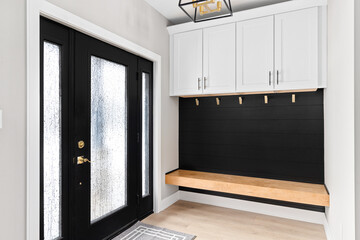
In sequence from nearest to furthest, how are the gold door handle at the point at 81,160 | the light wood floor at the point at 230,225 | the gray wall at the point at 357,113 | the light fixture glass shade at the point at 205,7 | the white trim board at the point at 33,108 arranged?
the gray wall at the point at 357,113 → the white trim board at the point at 33,108 → the light fixture glass shade at the point at 205,7 → the gold door handle at the point at 81,160 → the light wood floor at the point at 230,225

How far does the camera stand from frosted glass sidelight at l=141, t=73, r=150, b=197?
3.01 metres

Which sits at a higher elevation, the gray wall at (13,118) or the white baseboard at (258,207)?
the gray wall at (13,118)

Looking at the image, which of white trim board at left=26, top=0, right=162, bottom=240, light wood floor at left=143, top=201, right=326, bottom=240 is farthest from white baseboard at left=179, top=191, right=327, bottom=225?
white trim board at left=26, top=0, right=162, bottom=240

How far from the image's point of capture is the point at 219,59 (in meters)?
3.09

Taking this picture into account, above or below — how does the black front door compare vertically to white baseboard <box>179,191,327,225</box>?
above

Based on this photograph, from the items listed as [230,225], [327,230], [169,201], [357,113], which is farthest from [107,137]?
[327,230]

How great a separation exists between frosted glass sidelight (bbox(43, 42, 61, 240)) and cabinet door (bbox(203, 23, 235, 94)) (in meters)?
1.86

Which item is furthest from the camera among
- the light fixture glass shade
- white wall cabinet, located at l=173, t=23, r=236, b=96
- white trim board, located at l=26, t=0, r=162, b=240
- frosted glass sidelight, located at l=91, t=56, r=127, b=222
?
white wall cabinet, located at l=173, t=23, r=236, b=96

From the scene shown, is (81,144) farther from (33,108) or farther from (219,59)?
(219,59)

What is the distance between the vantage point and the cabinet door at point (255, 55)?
2.80 m

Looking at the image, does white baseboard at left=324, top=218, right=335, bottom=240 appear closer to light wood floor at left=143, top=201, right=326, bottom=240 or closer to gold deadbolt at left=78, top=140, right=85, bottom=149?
light wood floor at left=143, top=201, right=326, bottom=240

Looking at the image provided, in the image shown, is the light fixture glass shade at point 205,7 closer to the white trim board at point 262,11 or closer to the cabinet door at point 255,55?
the white trim board at point 262,11

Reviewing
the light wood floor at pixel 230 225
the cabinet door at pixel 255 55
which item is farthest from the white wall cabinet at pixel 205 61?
the light wood floor at pixel 230 225

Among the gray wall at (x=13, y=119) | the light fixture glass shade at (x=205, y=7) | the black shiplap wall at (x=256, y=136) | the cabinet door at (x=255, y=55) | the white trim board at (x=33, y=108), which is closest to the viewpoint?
the gray wall at (x=13, y=119)
